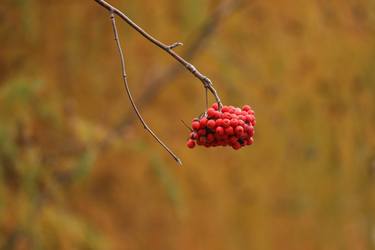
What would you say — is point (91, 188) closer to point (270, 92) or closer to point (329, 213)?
point (270, 92)

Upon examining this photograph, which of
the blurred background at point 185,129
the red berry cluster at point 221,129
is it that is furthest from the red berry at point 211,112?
the blurred background at point 185,129

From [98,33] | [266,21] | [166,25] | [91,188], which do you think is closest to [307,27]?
[266,21]

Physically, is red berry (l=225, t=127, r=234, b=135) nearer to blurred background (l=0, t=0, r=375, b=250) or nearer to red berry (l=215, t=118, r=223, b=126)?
red berry (l=215, t=118, r=223, b=126)

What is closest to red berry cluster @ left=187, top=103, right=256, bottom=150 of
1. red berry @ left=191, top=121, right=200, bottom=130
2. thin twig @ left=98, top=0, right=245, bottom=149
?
red berry @ left=191, top=121, right=200, bottom=130

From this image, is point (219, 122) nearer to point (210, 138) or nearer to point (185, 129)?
point (210, 138)

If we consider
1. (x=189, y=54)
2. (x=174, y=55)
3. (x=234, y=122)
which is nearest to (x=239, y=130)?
(x=234, y=122)

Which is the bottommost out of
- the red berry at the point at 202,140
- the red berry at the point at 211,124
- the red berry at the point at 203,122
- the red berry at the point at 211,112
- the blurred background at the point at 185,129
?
the red berry at the point at 202,140

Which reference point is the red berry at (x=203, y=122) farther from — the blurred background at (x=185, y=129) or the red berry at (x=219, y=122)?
the blurred background at (x=185, y=129)
